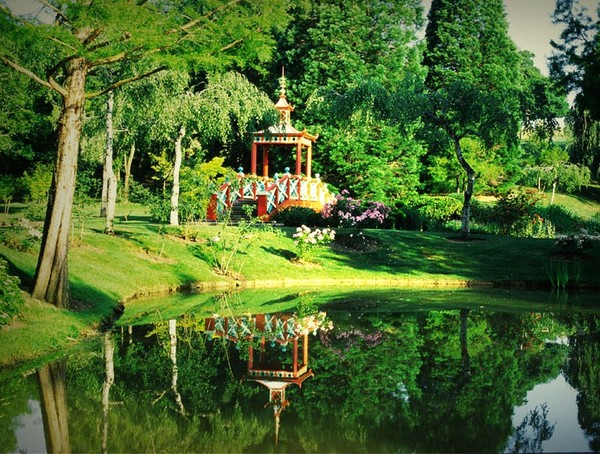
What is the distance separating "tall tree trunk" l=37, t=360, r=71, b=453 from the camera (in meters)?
6.58

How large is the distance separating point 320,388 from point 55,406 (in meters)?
3.03

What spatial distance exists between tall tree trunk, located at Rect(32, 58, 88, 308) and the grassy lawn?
31.2 inches

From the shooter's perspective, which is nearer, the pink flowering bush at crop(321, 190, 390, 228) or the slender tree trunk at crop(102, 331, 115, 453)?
the slender tree trunk at crop(102, 331, 115, 453)

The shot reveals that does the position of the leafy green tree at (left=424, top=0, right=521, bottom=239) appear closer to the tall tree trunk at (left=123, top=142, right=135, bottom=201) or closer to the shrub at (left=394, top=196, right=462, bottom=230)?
the shrub at (left=394, top=196, right=462, bottom=230)

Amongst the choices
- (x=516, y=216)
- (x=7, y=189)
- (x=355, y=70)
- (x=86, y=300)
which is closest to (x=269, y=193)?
(x=516, y=216)

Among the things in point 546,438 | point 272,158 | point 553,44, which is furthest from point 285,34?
point 546,438

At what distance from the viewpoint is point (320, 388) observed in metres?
8.66

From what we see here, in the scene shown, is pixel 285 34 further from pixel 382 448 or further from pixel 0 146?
pixel 382 448

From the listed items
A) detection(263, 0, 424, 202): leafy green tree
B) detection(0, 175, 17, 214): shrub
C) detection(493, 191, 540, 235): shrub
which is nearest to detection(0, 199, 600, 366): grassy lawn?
detection(493, 191, 540, 235): shrub

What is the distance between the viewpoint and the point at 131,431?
6.89 meters

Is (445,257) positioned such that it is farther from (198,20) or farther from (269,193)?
(198,20)

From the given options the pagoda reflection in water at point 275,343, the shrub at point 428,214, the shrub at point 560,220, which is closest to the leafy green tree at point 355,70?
the shrub at point 428,214

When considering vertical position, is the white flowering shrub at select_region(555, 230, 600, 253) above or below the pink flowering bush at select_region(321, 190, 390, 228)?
below

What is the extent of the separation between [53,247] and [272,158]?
30328 millimetres
